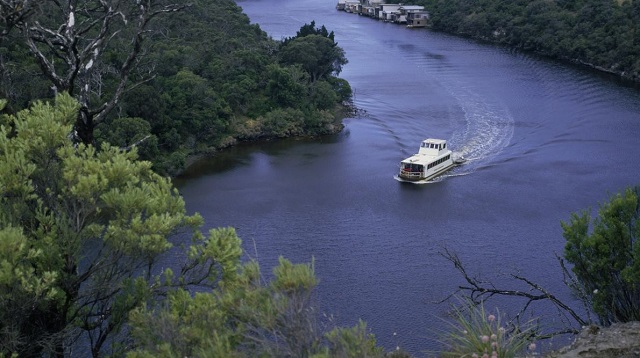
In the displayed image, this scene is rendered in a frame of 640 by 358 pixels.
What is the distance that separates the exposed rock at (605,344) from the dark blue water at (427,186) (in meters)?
4.48

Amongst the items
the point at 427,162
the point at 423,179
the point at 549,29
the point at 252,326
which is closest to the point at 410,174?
the point at 423,179

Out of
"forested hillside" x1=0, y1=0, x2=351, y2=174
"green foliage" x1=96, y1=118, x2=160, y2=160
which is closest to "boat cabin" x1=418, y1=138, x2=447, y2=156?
"forested hillside" x1=0, y1=0, x2=351, y2=174

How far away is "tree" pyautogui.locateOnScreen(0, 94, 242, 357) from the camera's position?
6.02m

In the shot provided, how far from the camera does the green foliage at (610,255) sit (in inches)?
393

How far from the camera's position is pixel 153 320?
18.9 ft

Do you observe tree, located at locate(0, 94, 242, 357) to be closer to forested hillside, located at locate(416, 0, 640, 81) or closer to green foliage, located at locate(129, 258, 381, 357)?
green foliage, located at locate(129, 258, 381, 357)

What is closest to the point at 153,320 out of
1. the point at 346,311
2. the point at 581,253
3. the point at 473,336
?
the point at 473,336

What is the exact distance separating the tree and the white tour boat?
19475mm

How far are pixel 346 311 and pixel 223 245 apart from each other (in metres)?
9.93

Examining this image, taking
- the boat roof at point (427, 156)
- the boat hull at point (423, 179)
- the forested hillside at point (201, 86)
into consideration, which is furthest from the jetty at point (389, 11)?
the boat hull at point (423, 179)

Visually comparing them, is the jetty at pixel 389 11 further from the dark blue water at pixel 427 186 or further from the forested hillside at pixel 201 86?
the forested hillside at pixel 201 86

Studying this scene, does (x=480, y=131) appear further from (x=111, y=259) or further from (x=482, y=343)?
(x=111, y=259)

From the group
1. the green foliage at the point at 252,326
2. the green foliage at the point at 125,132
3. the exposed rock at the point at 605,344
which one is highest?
the green foliage at the point at 252,326

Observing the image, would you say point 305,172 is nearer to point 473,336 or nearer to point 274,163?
point 274,163
